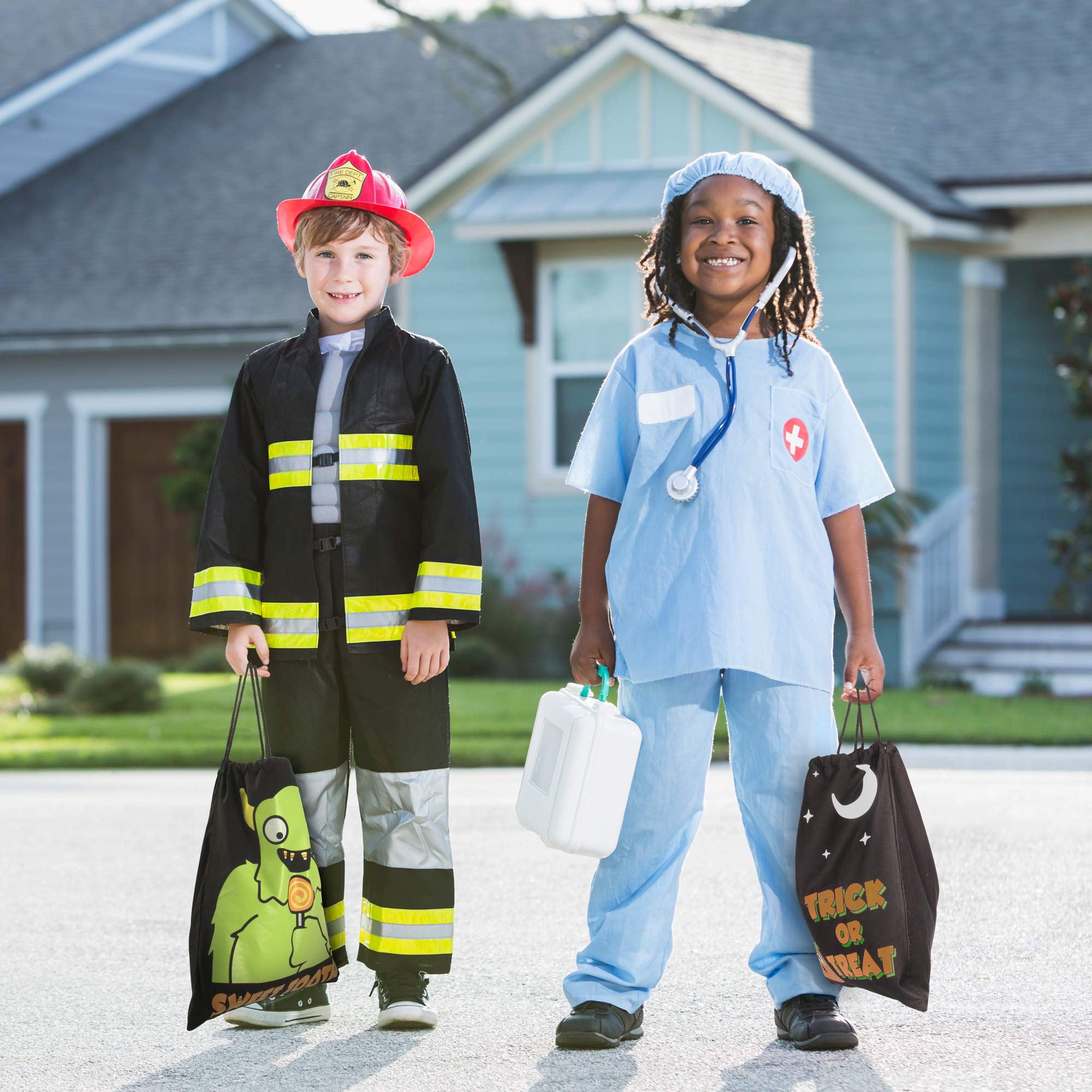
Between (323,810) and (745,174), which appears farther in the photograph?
(323,810)

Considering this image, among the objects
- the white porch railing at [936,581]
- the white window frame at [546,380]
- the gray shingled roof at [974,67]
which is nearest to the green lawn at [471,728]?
the white porch railing at [936,581]

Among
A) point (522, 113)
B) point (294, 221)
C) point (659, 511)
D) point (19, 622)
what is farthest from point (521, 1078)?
point (19, 622)

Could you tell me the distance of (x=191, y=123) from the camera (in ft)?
66.9

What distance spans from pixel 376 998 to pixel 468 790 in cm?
390

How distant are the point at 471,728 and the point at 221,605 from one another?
6.51 m

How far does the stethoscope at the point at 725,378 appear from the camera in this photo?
4285 mm

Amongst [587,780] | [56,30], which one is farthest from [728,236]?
[56,30]

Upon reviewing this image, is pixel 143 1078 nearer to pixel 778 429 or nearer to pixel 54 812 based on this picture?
pixel 778 429

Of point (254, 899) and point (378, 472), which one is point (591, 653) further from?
point (254, 899)

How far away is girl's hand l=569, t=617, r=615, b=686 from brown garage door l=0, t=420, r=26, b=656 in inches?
563

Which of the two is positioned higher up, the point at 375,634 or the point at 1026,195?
the point at 1026,195

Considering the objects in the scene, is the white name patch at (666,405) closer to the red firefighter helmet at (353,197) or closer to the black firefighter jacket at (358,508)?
the black firefighter jacket at (358,508)

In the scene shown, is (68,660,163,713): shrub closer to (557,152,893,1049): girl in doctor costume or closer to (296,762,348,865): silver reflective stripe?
(296,762,348,865): silver reflective stripe

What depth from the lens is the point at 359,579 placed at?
4.47 meters
